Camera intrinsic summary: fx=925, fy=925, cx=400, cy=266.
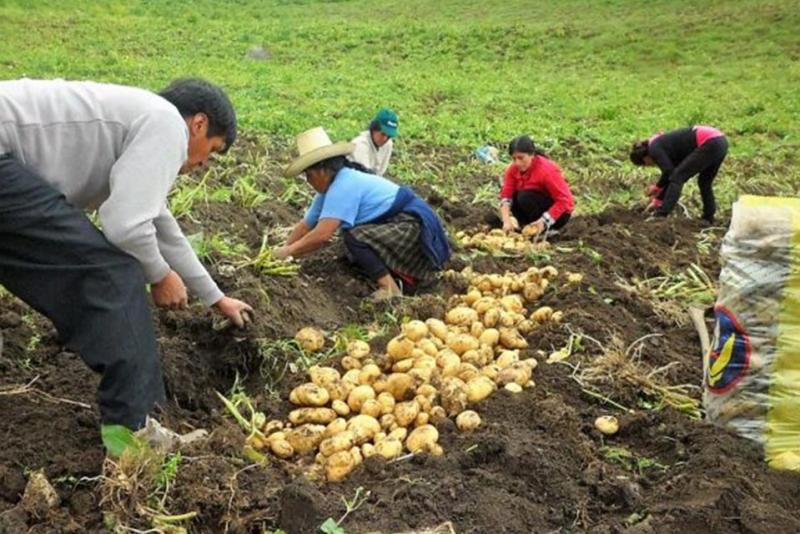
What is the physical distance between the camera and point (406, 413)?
141 inches

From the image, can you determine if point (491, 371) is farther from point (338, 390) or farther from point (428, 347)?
point (338, 390)

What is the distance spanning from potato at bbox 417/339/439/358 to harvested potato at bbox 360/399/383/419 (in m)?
0.46

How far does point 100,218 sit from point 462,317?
1.97m

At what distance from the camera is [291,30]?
20.4 m

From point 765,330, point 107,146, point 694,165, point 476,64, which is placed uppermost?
point 107,146

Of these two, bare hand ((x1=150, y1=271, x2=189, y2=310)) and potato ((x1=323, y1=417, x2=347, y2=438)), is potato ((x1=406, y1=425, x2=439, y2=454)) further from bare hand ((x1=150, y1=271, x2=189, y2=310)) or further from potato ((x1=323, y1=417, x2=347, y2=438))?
bare hand ((x1=150, y1=271, x2=189, y2=310))

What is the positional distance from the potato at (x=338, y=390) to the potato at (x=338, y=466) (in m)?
0.46

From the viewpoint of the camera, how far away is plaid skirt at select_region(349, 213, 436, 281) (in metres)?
5.27

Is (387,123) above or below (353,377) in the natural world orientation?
above

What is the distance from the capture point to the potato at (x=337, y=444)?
3.34m

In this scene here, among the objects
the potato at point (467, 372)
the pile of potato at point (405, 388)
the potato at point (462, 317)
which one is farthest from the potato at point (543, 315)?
the potato at point (467, 372)

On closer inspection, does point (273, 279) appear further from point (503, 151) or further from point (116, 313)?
point (503, 151)

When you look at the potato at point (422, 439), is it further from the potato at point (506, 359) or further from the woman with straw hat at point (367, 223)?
the woman with straw hat at point (367, 223)

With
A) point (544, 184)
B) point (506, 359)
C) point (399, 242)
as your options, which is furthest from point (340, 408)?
point (544, 184)
